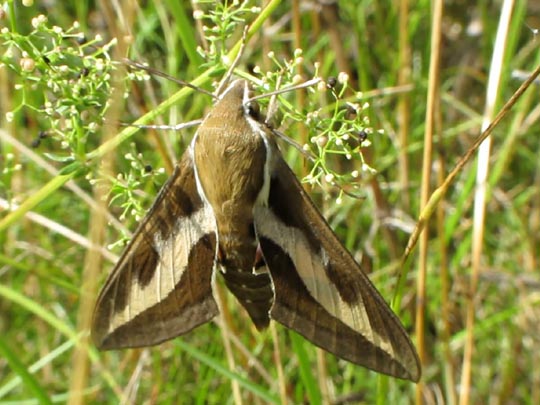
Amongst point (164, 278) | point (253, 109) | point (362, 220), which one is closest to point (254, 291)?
point (164, 278)

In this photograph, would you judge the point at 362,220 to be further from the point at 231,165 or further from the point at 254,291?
the point at 231,165

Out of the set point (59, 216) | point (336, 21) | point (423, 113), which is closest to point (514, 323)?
point (423, 113)

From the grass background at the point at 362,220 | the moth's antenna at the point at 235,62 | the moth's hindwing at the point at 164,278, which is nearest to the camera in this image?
the moth's antenna at the point at 235,62

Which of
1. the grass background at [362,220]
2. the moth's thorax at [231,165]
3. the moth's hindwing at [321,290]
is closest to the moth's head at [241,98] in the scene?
the moth's thorax at [231,165]

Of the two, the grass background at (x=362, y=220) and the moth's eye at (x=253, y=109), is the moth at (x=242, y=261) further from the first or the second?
the grass background at (x=362, y=220)

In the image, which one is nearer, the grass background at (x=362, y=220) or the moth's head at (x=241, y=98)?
the moth's head at (x=241, y=98)

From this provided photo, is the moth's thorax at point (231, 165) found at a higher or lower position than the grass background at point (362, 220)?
higher
